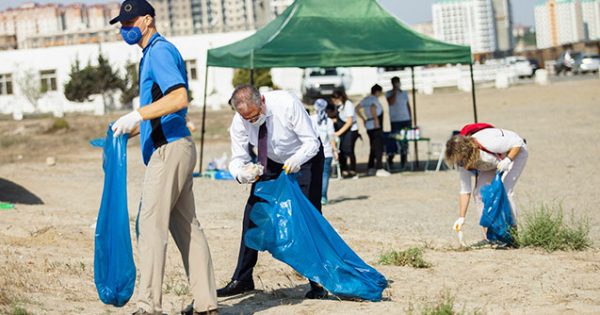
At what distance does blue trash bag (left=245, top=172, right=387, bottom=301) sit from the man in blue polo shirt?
0.80 m

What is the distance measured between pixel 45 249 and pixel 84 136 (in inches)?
935

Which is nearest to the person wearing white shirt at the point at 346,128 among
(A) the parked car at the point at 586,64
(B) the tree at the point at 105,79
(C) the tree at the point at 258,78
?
(C) the tree at the point at 258,78

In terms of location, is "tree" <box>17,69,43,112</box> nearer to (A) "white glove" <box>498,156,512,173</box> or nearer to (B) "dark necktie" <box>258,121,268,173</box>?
(A) "white glove" <box>498,156,512,173</box>

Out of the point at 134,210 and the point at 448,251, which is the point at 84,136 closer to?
the point at 134,210

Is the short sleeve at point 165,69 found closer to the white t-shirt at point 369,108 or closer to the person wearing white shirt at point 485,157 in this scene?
the person wearing white shirt at point 485,157

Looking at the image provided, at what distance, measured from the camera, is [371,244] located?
33.9 feet

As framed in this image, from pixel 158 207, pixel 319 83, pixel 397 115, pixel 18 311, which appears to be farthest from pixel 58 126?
pixel 158 207

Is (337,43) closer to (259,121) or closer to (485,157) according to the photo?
(485,157)

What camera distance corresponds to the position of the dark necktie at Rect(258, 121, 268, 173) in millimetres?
6851

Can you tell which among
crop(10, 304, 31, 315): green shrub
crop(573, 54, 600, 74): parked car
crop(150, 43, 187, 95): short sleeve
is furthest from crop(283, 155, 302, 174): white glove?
crop(573, 54, 600, 74): parked car

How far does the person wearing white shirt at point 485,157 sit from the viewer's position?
29.0 feet

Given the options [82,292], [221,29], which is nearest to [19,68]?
[221,29]

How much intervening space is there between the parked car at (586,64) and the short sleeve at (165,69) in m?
54.0

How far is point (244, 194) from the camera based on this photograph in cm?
1582
